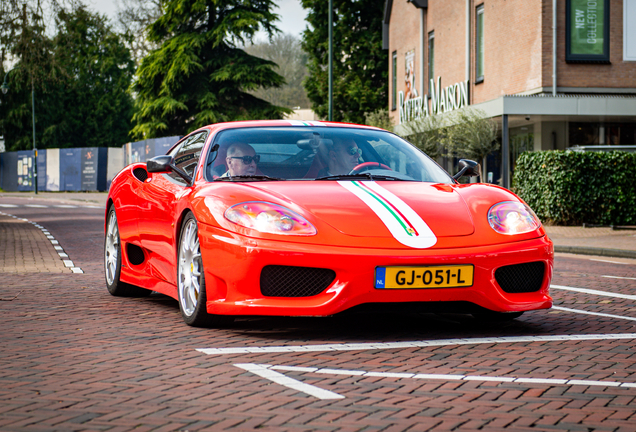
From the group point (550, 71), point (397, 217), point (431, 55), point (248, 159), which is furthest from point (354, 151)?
point (431, 55)

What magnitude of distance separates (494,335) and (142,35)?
192 ft

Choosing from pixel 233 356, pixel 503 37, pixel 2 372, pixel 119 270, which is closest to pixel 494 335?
pixel 233 356

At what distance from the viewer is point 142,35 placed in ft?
200

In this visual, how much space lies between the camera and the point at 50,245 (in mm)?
14359

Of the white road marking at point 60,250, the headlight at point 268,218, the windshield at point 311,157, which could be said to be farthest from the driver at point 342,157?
the white road marking at point 60,250

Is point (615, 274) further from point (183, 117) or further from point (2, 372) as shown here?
point (183, 117)

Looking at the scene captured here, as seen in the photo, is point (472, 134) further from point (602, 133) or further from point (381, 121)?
point (381, 121)

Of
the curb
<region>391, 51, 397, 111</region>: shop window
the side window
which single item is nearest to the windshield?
the side window

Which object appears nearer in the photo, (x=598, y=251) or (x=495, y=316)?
(x=495, y=316)

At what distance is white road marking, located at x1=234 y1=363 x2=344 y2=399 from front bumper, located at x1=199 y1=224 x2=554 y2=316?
64 cm

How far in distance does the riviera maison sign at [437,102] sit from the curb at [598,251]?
1524cm

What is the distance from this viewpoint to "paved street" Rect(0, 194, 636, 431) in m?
3.53

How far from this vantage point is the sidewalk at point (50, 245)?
436 inches

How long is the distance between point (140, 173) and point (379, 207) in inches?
111
